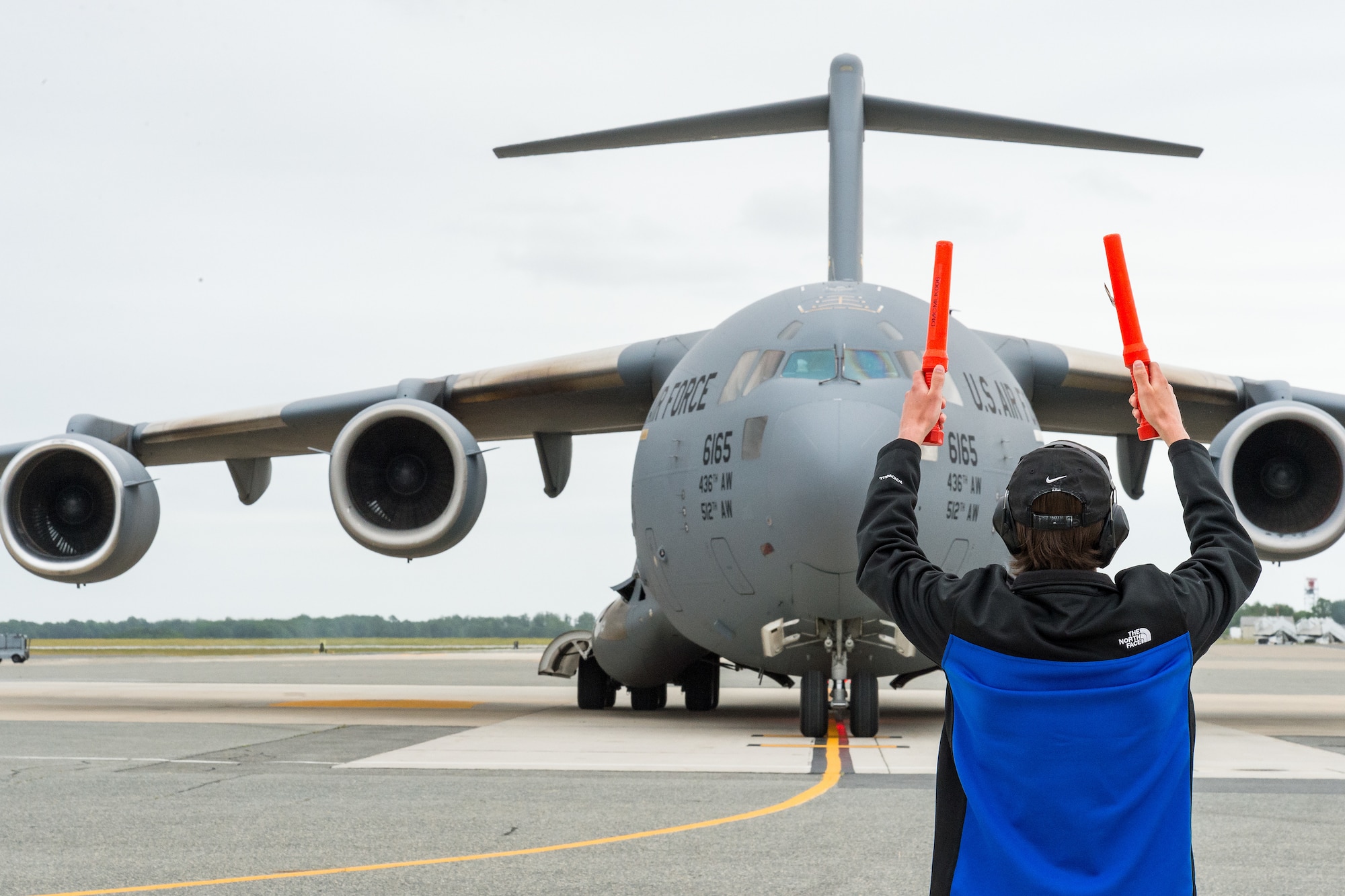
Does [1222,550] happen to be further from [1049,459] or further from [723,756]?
[723,756]

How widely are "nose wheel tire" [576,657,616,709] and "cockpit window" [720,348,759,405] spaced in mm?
5352

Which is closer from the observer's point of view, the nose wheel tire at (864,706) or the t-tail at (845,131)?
the nose wheel tire at (864,706)

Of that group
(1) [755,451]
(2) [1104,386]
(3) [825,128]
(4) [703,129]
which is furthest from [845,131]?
(1) [755,451]

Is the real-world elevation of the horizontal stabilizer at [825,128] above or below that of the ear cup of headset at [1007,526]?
above

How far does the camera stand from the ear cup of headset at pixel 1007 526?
7.66ft

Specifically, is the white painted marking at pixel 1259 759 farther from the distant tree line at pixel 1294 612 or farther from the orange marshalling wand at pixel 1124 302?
the distant tree line at pixel 1294 612

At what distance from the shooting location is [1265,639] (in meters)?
86.0

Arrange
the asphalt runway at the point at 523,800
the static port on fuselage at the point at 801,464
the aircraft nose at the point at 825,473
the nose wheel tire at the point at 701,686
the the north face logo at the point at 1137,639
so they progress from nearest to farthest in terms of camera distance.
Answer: the the north face logo at the point at 1137,639
the asphalt runway at the point at 523,800
the aircraft nose at the point at 825,473
the static port on fuselage at the point at 801,464
the nose wheel tire at the point at 701,686

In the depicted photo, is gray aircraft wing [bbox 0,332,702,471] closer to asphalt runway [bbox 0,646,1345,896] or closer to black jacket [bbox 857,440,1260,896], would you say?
asphalt runway [bbox 0,646,1345,896]

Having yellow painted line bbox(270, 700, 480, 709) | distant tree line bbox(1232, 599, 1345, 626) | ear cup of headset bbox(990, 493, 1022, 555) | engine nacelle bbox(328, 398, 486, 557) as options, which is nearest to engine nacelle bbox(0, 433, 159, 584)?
engine nacelle bbox(328, 398, 486, 557)

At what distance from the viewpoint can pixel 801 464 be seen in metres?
9.33

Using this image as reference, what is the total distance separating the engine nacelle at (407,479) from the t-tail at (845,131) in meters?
2.59

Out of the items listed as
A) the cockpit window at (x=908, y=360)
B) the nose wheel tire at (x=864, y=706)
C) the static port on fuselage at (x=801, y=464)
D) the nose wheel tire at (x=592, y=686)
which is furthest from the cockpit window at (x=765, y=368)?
the nose wheel tire at (x=592, y=686)

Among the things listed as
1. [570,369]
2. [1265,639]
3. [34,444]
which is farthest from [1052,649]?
[1265,639]
